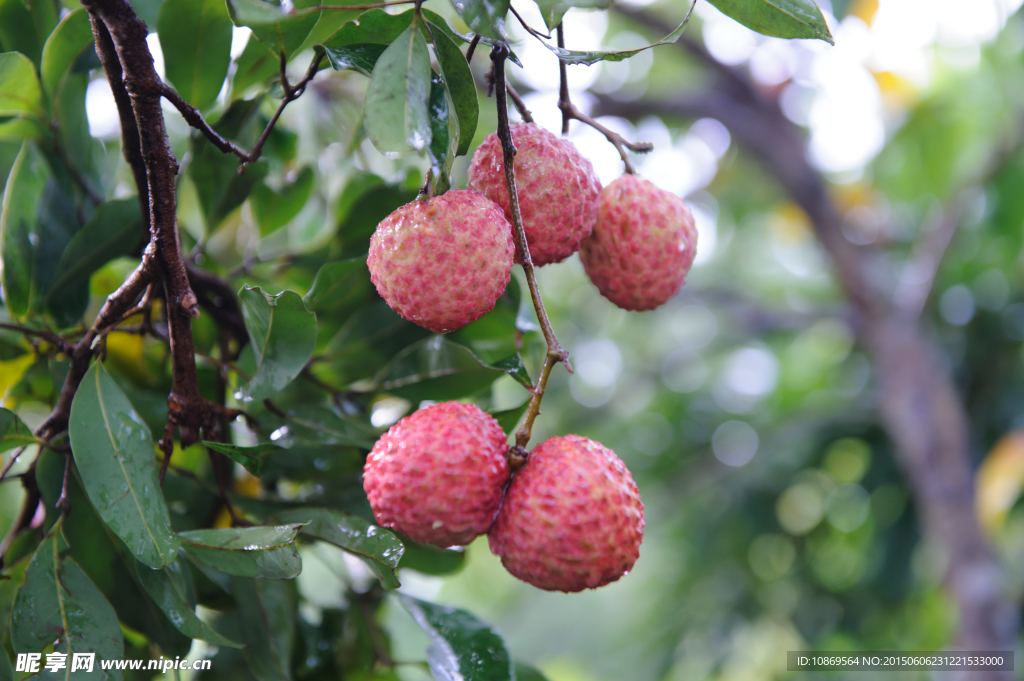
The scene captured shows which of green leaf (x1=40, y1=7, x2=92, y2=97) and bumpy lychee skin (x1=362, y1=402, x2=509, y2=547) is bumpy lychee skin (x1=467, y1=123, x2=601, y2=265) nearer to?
bumpy lychee skin (x1=362, y1=402, x2=509, y2=547)

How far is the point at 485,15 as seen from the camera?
38 cm

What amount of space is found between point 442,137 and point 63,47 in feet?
1.33

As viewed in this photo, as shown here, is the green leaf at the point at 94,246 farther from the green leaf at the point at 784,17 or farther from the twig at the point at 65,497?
Result: the green leaf at the point at 784,17

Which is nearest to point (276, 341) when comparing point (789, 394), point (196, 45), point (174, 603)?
point (174, 603)

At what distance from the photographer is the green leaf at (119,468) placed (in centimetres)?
43

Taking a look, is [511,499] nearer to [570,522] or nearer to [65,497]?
[570,522]

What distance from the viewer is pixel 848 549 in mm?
2139

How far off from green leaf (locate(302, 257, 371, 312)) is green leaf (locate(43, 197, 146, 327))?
18 centimetres

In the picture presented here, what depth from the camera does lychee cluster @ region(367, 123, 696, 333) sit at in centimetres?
45

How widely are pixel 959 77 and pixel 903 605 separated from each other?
5.79 ft

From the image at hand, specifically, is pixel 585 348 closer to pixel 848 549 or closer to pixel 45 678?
pixel 848 549

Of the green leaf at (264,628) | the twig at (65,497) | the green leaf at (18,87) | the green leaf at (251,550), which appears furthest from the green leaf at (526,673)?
the green leaf at (18,87)

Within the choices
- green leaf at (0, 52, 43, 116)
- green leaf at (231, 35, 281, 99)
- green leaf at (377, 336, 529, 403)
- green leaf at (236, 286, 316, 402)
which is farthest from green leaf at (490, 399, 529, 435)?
green leaf at (0, 52, 43, 116)

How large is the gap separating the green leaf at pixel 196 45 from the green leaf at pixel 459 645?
0.51 metres
